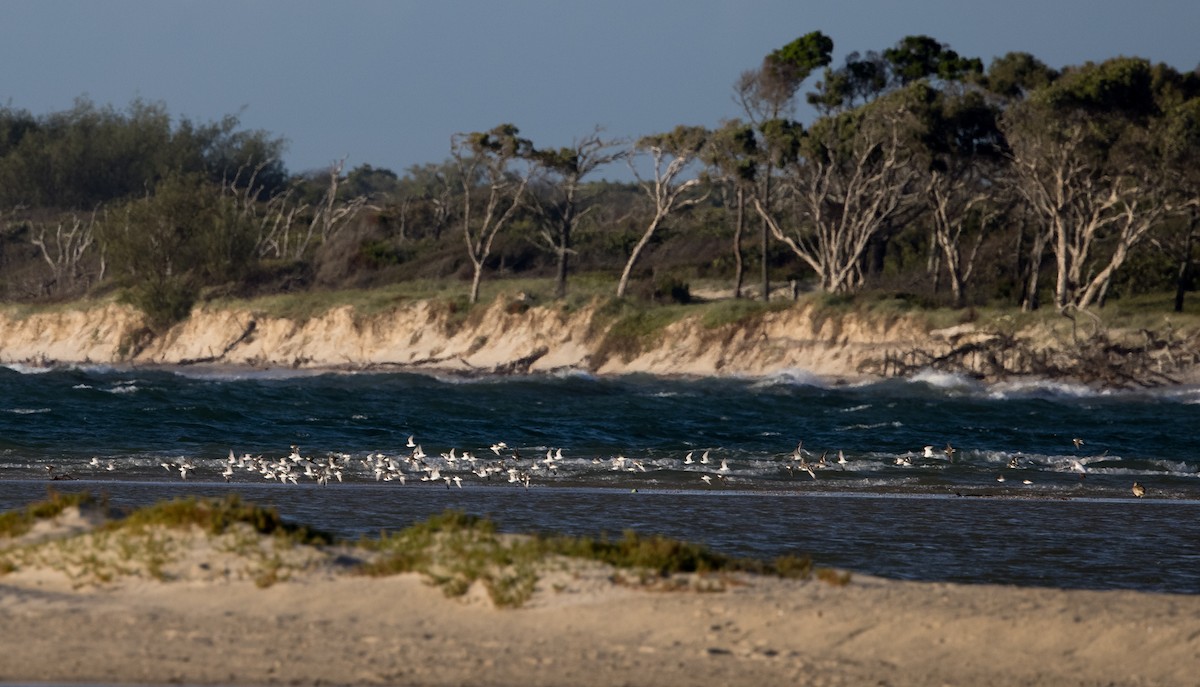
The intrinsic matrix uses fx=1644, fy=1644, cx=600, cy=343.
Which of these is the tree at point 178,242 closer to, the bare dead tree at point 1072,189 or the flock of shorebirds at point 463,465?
A: the bare dead tree at point 1072,189

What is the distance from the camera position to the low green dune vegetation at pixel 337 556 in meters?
10.0

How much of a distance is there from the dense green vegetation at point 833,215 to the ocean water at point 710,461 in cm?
810

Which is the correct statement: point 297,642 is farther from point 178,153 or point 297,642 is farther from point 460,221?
point 178,153

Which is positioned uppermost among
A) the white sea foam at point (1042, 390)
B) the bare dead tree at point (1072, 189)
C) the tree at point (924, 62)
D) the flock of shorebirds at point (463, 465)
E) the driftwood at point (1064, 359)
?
the tree at point (924, 62)

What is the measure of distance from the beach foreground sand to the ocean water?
392cm

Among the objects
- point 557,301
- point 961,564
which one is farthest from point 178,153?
point 961,564

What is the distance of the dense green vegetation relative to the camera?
1893 inches

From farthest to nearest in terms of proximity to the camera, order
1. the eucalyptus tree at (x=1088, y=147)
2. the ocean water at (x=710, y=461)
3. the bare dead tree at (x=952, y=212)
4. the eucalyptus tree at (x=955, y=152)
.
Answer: the bare dead tree at (x=952, y=212) < the eucalyptus tree at (x=955, y=152) < the eucalyptus tree at (x=1088, y=147) < the ocean water at (x=710, y=461)

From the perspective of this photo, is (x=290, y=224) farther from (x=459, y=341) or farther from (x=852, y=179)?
(x=852, y=179)

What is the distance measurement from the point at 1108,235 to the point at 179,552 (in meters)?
48.5

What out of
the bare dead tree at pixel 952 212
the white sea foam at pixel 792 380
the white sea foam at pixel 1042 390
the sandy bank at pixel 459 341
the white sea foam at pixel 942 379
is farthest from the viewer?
the bare dead tree at pixel 952 212

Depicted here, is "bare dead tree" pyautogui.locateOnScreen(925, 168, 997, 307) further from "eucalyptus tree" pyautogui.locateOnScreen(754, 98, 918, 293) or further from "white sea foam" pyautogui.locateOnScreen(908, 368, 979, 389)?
"white sea foam" pyautogui.locateOnScreen(908, 368, 979, 389)

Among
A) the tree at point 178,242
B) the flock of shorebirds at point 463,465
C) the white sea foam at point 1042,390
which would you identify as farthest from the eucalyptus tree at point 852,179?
the flock of shorebirds at point 463,465

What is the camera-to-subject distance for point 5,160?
102m
